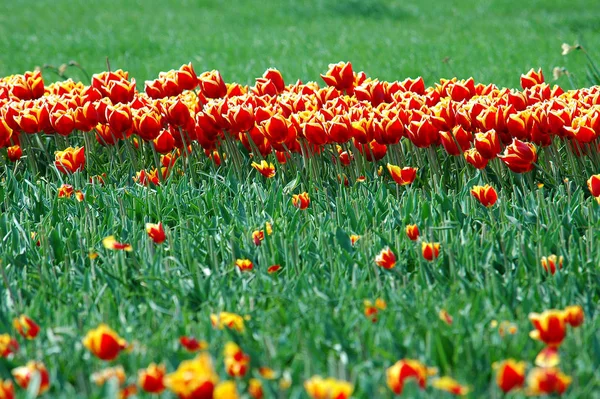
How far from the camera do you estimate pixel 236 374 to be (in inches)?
72.1

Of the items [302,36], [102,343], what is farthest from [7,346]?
[302,36]

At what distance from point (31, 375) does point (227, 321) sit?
0.49 m

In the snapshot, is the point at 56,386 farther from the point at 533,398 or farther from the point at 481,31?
the point at 481,31

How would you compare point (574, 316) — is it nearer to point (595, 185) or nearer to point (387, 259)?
point (387, 259)

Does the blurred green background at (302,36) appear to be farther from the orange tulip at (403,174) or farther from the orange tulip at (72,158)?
the orange tulip at (72,158)

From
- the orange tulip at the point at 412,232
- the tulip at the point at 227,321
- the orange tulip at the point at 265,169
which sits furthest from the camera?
the orange tulip at the point at 265,169

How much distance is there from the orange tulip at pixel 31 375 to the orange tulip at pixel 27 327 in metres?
0.13

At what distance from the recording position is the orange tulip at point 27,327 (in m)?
2.05

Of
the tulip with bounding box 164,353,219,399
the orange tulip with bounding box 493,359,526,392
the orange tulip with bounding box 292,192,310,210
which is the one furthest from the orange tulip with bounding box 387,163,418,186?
the tulip with bounding box 164,353,219,399

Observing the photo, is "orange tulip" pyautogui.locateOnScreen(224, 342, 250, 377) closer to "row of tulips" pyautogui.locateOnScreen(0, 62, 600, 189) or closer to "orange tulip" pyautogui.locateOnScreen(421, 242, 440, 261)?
"orange tulip" pyautogui.locateOnScreen(421, 242, 440, 261)

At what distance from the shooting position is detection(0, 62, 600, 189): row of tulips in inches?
130

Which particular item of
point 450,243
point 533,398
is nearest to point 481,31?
point 450,243

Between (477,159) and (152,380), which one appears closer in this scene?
(152,380)

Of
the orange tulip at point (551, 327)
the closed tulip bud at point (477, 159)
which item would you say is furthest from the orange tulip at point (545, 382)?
the closed tulip bud at point (477, 159)
